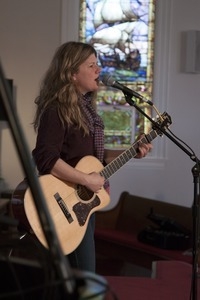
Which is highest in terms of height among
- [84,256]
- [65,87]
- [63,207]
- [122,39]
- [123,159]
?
[122,39]

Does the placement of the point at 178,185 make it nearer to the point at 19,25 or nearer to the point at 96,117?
the point at 19,25

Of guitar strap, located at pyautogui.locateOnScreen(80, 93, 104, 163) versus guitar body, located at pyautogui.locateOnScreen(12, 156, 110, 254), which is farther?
guitar strap, located at pyautogui.locateOnScreen(80, 93, 104, 163)

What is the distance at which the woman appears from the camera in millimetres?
1854

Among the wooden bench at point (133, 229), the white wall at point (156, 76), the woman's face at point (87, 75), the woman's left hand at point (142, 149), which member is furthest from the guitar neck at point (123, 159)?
the white wall at point (156, 76)

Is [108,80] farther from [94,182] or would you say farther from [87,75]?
[94,182]

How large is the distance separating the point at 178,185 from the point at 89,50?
2585mm

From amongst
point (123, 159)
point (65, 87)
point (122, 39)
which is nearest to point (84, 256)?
point (123, 159)

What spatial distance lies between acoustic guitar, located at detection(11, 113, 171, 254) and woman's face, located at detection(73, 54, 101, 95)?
29 cm

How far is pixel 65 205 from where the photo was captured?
1.90 metres

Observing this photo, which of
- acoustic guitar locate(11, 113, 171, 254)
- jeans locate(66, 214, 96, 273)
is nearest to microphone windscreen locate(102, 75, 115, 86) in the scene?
acoustic guitar locate(11, 113, 171, 254)

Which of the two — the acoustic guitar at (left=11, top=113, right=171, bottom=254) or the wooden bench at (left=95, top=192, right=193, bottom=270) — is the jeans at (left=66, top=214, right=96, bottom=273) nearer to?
the acoustic guitar at (left=11, top=113, right=171, bottom=254)

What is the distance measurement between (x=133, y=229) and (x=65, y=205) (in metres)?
2.30

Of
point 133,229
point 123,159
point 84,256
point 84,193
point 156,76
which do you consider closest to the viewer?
point 84,256

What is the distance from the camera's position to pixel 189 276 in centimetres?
280
